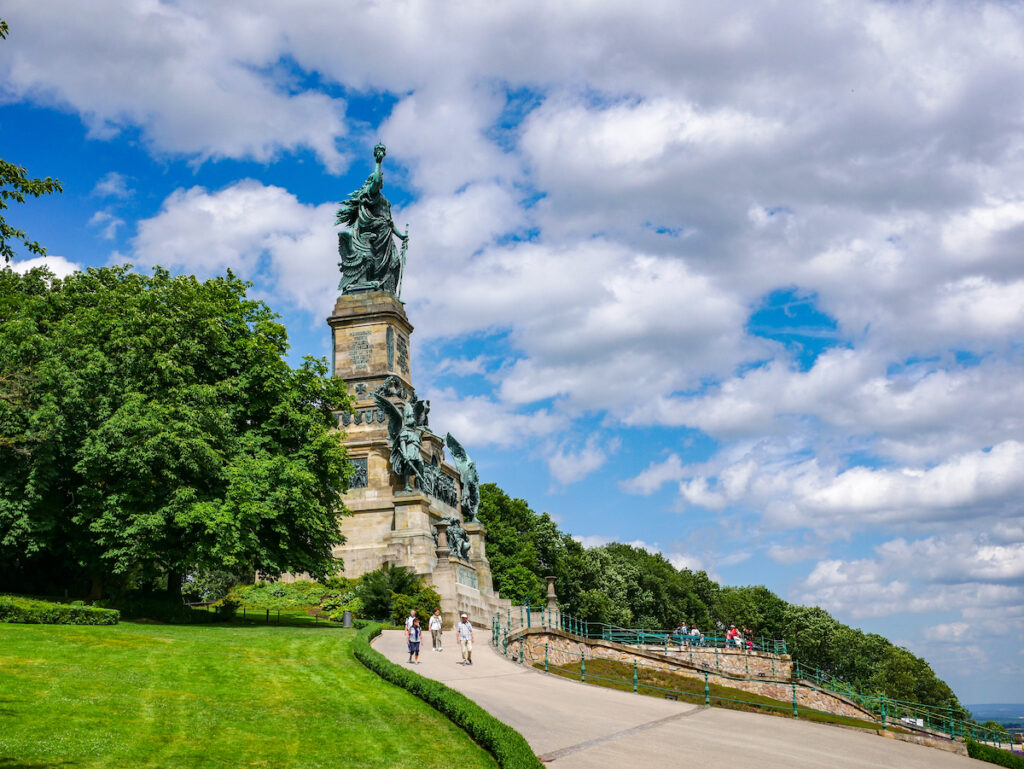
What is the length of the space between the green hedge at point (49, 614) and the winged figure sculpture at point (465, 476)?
83.2ft

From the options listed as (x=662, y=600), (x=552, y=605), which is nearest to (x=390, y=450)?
(x=552, y=605)

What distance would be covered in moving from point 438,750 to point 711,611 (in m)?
93.4

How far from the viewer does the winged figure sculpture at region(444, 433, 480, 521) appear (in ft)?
159

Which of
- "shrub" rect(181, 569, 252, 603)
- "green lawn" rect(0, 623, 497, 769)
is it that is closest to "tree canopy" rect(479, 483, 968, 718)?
"shrub" rect(181, 569, 252, 603)

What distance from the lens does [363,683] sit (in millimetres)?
18422

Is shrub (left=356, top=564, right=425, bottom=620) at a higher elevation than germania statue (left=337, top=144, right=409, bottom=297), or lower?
lower

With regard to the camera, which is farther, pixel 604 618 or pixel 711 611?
pixel 711 611

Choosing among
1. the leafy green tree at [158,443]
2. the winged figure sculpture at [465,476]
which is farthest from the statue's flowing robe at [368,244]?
the leafy green tree at [158,443]

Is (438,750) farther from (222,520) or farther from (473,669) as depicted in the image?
(222,520)

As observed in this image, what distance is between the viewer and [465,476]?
48656mm

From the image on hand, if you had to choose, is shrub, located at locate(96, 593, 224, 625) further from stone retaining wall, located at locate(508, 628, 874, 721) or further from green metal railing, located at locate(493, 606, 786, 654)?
stone retaining wall, located at locate(508, 628, 874, 721)

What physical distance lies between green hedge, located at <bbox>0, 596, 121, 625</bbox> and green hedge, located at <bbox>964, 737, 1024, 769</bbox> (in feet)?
74.4

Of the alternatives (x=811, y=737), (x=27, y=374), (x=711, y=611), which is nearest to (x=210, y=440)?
(x=27, y=374)

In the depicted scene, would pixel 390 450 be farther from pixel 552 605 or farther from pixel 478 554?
pixel 552 605
